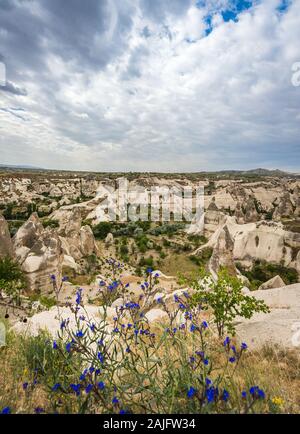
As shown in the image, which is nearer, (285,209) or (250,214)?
(250,214)

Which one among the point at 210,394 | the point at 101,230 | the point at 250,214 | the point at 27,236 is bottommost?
the point at 101,230

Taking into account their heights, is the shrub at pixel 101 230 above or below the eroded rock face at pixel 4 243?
below

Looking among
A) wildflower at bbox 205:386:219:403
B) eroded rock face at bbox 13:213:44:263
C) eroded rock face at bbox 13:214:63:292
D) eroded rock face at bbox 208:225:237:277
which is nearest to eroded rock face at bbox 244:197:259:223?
eroded rock face at bbox 208:225:237:277

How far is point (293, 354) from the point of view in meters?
4.31

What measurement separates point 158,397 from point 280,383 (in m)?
1.89

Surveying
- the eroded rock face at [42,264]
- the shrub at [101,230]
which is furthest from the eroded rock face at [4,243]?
the shrub at [101,230]

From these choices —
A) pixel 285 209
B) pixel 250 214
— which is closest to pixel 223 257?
pixel 250 214

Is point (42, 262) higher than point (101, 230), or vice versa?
point (42, 262)

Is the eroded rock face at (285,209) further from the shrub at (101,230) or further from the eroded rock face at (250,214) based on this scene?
the shrub at (101,230)

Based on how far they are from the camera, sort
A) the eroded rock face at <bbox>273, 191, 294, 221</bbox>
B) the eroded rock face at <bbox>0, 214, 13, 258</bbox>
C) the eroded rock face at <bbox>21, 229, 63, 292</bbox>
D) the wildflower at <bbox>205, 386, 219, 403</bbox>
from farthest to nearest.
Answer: the eroded rock face at <bbox>273, 191, 294, 221</bbox> < the eroded rock face at <bbox>0, 214, 13, 258</bbox> < the eroded rock face at <bbox>21, 229, 63, 292</bbox> < the wildflower at <bbox>205, 386, 219, 403</bbox>

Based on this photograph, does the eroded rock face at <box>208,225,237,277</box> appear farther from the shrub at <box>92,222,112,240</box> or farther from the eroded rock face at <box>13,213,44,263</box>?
the shrub at <box>92,222,112,240</box>

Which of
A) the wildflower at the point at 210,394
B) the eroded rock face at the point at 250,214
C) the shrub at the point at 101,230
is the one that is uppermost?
the wildflower at the point at 210,394

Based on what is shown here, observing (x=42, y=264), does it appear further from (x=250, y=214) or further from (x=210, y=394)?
(x=250, y=214)
